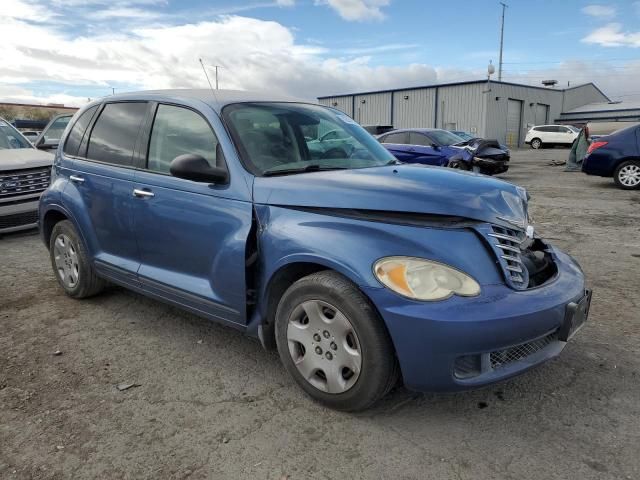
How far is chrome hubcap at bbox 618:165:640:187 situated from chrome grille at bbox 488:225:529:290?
425 inches

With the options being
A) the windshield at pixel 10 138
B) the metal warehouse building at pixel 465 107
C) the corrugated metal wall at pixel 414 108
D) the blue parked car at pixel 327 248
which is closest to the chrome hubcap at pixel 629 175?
the blue parked car at pixel 327 248

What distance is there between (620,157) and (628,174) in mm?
424

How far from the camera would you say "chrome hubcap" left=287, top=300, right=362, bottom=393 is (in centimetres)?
261

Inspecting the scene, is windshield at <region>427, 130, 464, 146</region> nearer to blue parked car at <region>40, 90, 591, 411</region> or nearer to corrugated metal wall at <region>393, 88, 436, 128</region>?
blue parked car at <region>40, 90, 591, 411</region>

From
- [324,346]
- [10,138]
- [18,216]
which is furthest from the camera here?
[10,138]

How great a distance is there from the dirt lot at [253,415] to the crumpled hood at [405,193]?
104cm

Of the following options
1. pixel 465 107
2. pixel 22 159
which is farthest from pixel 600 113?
pixel 22 159

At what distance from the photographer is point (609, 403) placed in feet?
9.31

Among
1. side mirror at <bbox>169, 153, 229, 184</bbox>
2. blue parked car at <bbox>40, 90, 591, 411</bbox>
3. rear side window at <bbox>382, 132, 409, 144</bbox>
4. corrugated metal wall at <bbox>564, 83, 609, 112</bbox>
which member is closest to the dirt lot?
blue parked car at <bbox>40, 90, 591, 411</bbox>

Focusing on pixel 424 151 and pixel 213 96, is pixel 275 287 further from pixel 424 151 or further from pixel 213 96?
pixel 424 151

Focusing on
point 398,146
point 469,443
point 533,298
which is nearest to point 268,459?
point 469,443

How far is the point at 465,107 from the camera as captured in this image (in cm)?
3953

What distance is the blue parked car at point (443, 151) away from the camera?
13.0 m

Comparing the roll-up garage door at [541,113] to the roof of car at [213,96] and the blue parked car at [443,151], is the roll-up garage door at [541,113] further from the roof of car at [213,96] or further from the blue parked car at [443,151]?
the roof of car at [213,96]
